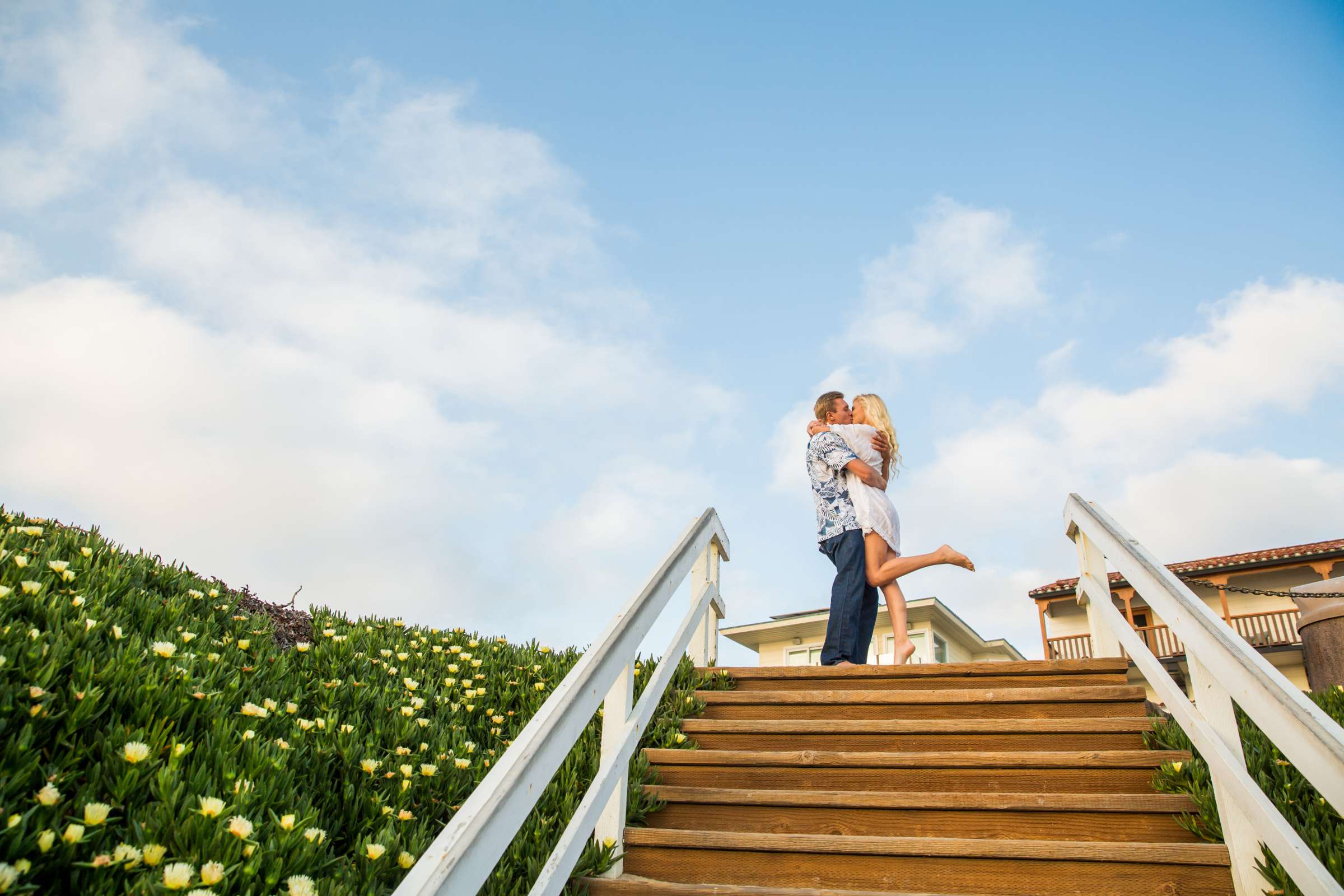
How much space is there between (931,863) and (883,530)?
8.45 ft

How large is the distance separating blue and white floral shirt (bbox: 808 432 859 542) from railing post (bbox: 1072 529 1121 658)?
128cm

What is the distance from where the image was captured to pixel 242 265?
29.8 ft

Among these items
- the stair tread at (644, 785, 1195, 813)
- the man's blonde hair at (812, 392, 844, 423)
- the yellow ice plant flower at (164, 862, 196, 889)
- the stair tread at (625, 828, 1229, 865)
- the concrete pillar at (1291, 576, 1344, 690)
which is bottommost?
the yellow ice plant flower at (164, 862, 196, 889)

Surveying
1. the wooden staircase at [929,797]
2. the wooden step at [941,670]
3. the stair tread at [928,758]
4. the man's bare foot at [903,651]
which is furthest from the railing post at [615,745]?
the man's bare foot at [903,651]

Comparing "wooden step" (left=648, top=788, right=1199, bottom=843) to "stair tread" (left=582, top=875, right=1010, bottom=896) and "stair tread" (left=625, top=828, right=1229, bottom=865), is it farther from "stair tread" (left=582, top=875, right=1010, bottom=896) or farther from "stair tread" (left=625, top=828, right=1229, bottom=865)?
"stair tread" (left=582, top=875, right=1010, bottom=896)

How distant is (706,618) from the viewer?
4.80 metres

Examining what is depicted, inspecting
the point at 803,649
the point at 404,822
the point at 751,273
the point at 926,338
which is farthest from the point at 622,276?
the point at 803,649

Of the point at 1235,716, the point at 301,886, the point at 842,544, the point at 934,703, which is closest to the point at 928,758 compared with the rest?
the point at 934,703

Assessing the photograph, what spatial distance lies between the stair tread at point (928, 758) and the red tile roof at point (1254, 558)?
1855cm

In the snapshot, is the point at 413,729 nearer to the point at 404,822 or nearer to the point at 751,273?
the point at 404,822

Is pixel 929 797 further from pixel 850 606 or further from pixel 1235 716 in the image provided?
pixel 850 606

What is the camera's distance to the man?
4805 mm

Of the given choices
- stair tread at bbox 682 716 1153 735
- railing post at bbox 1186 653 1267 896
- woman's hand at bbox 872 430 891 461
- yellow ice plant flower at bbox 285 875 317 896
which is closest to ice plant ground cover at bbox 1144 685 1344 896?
railing post at bbox 1186 653 1267 896

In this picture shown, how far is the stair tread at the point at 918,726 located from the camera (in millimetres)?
3344
